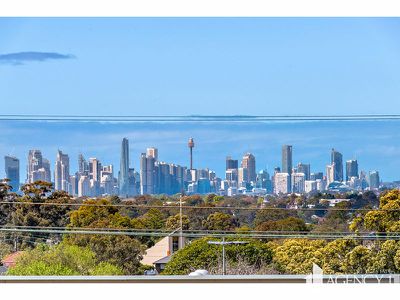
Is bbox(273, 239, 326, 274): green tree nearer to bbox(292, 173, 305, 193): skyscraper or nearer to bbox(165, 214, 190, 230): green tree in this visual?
bbox(292, 173, 305, 193): skyscraper

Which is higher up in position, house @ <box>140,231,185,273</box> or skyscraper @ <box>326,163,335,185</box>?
skyscraper @ <box>326,163,335,185</box>

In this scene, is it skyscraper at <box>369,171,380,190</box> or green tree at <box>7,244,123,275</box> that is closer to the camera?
green tree at <box>7,244,123,275</box>

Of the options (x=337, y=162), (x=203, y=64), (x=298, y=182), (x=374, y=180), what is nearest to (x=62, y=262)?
(x=298, y=182)

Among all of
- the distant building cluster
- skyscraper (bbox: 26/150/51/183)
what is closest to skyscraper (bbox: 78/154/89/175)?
the distant building cluster

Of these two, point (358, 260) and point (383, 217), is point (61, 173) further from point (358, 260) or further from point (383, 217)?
point (383, 217)
